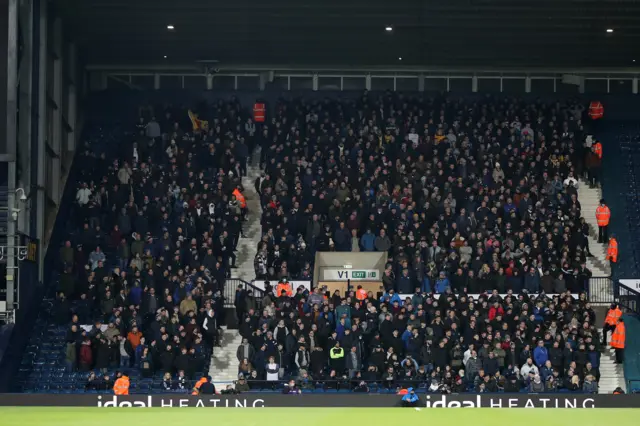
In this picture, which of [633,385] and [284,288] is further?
[284,288]

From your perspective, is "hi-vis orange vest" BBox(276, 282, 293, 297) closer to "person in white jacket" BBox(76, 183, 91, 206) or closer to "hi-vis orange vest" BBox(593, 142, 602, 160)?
"person in white jacket" BBox(76, 183, 91, 206)

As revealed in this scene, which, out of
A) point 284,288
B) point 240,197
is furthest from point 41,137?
point 284,288

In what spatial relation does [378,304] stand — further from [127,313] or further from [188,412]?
[188,412]

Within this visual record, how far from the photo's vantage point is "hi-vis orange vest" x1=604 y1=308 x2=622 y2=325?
3956 centimetres

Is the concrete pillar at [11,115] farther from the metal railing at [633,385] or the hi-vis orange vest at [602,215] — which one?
the hi-vis orange vest at [602,215]

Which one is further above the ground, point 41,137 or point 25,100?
point 25,100

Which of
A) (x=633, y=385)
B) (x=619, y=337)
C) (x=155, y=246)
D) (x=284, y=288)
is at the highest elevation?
(x=155, y=246)

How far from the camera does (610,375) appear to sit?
128 ft

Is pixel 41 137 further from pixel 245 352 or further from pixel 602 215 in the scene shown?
pixel 602 215

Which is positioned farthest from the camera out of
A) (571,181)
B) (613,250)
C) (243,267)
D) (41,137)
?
(571,181)

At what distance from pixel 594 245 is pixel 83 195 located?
16.2 m

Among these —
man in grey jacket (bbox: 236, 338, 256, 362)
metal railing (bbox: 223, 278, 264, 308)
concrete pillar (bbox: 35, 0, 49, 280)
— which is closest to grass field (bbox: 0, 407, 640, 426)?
man in grey jacket (bbox: 236, 338, 256, 362)

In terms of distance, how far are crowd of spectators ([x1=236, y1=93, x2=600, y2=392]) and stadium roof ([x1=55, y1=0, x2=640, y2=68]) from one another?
6.10 ft

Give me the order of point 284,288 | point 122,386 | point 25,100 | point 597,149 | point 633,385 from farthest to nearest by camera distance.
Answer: point 597,149 → point 284,288 → point 25,100 → point 633,385 → point 122,386
